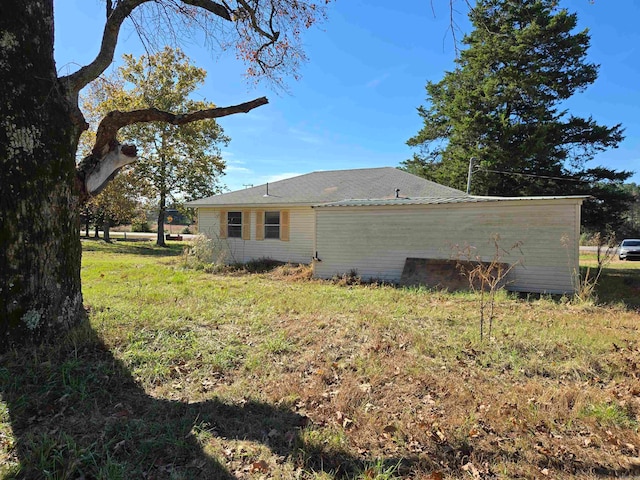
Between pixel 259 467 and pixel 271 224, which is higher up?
pixel 271 224

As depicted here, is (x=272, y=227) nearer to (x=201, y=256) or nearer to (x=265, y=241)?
(x=265, y=241)

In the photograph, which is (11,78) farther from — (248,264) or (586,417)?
(248,264)

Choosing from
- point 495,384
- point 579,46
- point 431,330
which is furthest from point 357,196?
point 579,46

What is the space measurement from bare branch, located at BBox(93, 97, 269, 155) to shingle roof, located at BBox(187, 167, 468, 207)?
7711 millimetres

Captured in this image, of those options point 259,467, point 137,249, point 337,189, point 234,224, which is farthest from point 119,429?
point 137,249

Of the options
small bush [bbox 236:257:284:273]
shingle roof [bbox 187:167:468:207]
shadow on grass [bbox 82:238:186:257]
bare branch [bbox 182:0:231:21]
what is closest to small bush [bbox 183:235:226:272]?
small bush [bbox 236:257:284:273]

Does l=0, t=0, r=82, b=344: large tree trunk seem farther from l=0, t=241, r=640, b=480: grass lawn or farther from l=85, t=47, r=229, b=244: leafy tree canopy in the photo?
l=85, t=47, r=229, b=244: leafy tree canopy

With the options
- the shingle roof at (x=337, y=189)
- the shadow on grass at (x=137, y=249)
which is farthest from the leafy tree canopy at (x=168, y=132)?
the shingle roof at (x=337, y=189)

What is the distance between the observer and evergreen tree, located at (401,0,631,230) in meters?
14.9

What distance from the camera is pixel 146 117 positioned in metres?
4.93

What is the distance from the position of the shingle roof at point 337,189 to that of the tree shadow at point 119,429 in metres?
10.0

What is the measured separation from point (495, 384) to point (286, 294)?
16.0 ft

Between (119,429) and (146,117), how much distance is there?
12.7 ft

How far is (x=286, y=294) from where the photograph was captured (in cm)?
780
